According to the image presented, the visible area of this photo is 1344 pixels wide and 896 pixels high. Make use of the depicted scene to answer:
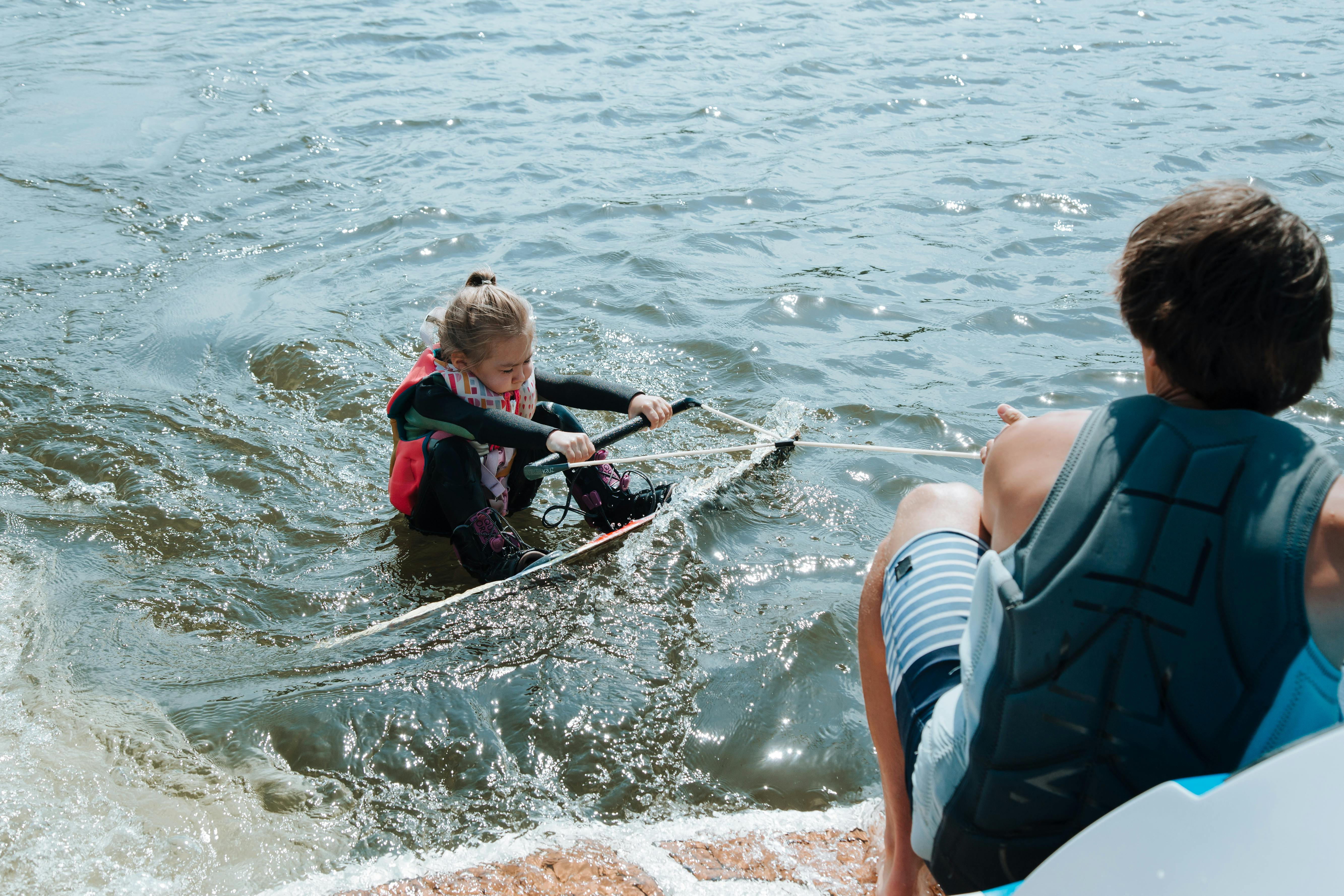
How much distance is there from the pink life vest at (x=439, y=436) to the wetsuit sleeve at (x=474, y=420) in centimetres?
3

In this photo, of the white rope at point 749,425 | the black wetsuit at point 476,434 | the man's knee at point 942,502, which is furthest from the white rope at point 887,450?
the man's knee at point 942,502

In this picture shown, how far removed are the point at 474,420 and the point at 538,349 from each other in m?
2.12

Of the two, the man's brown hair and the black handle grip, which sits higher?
the man's brown hair

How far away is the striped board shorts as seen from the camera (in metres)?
1.83

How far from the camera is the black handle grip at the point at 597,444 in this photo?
3.57 metres

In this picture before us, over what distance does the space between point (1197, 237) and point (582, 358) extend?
4286 mm

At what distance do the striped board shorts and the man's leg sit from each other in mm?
36

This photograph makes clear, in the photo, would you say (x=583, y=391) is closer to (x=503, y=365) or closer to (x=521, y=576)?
(x=503, y=365)

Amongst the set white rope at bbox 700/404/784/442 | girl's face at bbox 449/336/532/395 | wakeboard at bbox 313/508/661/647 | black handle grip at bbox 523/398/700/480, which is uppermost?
girl's face at bbox 449/336/532/395

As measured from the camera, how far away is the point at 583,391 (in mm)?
4043

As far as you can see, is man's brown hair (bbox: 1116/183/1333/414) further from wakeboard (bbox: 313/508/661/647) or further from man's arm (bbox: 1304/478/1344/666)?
A: wakeboard (bbox: 313/508/661/647)

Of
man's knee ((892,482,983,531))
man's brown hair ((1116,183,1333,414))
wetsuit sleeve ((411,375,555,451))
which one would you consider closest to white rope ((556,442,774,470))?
wetsuit sleeve ((411,375,555,451))

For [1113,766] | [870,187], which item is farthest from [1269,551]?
[870,187]

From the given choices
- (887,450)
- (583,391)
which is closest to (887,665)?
(887,450)
